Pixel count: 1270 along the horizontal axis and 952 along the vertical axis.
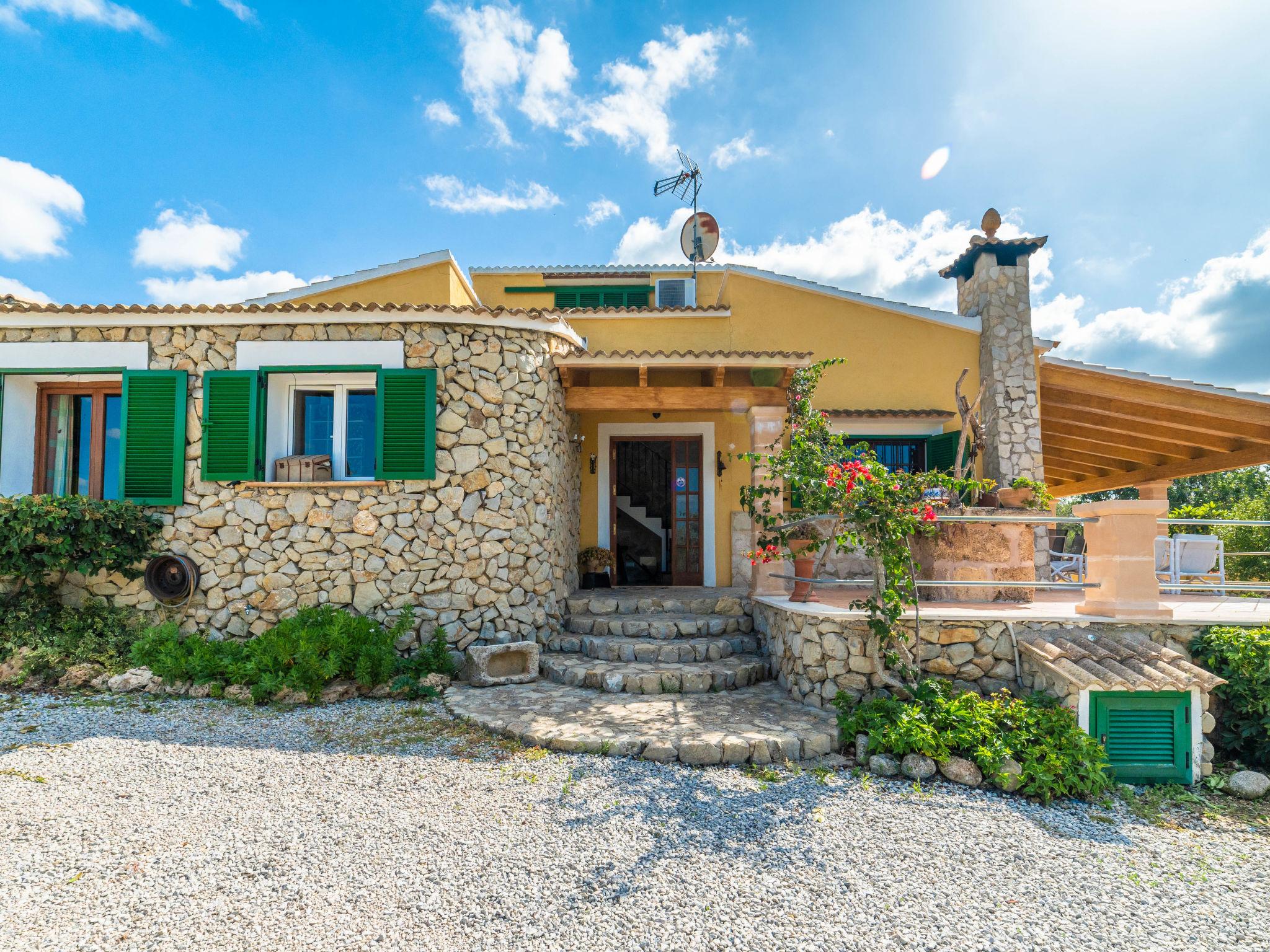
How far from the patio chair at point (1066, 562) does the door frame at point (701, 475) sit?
4.95 m

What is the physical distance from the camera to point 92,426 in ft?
23.5

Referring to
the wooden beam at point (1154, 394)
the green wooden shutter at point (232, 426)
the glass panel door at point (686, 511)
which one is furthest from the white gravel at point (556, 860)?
the wooden beam at point (1154, 394)

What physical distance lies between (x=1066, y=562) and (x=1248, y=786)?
261 inches

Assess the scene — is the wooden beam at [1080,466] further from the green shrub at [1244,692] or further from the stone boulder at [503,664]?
the stone boulder at [503,664]

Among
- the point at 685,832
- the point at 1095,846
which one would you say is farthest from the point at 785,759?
the point at 1095,846

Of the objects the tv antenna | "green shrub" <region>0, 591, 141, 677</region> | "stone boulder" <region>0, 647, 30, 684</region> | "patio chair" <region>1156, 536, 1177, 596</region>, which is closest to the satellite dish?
the tv antenna

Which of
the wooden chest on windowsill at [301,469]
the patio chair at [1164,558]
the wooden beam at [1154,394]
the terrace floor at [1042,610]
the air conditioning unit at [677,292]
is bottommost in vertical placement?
the terrace floor at [1042,610]

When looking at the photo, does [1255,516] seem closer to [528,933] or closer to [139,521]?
[528,933]

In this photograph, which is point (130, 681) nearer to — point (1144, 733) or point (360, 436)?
point (360, 436)

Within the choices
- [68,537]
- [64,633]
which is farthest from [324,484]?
[64,633]

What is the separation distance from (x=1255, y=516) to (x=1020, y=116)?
21050 millimetres

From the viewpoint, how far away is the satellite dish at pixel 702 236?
1052 centimetres

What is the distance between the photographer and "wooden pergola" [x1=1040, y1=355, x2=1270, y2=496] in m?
8.78

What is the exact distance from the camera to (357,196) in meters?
→ 8.44
